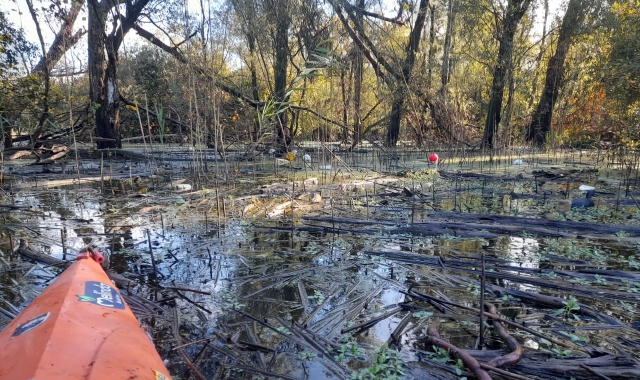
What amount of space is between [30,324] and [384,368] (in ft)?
5.31

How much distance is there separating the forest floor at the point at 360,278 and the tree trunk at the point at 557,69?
8.88 m

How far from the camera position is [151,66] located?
16891 mm

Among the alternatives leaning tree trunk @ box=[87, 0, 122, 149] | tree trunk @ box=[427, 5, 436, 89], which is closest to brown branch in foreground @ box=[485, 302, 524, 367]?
tree trunk @ box=[427, 5, 436, 89]

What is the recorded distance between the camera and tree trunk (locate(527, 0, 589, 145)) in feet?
42.3

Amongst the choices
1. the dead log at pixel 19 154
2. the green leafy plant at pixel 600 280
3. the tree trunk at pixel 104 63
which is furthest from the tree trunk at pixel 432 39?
the dead log at pixel 19 154

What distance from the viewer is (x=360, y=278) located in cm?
330

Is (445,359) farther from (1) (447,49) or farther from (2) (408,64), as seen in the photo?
(2) (408,64)

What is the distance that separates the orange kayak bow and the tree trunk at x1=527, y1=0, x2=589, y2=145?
579 inches

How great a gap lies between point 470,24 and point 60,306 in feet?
45.8

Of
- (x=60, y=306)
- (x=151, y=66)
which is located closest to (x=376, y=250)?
(x=60, y=306)

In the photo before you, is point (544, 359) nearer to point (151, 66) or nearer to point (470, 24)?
point (470, 24)

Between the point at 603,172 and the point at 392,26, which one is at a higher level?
the point at 392,26

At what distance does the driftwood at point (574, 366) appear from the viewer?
1.92 meters

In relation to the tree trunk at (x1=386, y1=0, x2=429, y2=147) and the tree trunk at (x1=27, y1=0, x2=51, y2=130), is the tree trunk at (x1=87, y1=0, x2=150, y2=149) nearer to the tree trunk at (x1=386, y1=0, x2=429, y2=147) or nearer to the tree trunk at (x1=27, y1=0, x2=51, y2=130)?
the tree trunk at (x1=27, y1=0, x2=51, y2=130)
